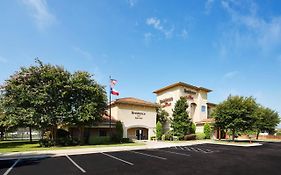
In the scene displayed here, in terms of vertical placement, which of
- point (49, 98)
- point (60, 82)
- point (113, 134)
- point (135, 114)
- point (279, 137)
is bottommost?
point (279, 137)

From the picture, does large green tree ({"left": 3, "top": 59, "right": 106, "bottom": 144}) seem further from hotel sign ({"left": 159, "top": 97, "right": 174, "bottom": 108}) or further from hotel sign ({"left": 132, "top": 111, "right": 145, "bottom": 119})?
hotel sign ({"left": 159, "top": 97, "right": 174, "bottom": 108})

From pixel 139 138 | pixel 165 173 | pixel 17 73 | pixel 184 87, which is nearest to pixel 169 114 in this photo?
pixel 184 87

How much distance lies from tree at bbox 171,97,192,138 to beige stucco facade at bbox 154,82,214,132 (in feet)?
9.62

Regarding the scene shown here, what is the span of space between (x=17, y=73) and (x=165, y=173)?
67.9 ft

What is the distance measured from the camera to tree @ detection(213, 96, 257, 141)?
107 feet

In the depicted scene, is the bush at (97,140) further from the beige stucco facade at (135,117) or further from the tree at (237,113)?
the tree at (237,113)

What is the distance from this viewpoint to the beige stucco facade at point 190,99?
136 ft

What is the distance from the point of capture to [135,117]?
3547 centimetres

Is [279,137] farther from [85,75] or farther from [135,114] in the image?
[85,75]

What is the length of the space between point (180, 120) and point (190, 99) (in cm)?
688

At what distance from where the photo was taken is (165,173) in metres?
11.0

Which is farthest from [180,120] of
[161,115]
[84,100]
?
[84,100]

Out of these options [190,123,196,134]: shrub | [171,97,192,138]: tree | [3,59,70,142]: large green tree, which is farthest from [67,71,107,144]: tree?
[190,123,196,134]: shrub

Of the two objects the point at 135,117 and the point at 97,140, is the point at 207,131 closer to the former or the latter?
the point at 135,117
